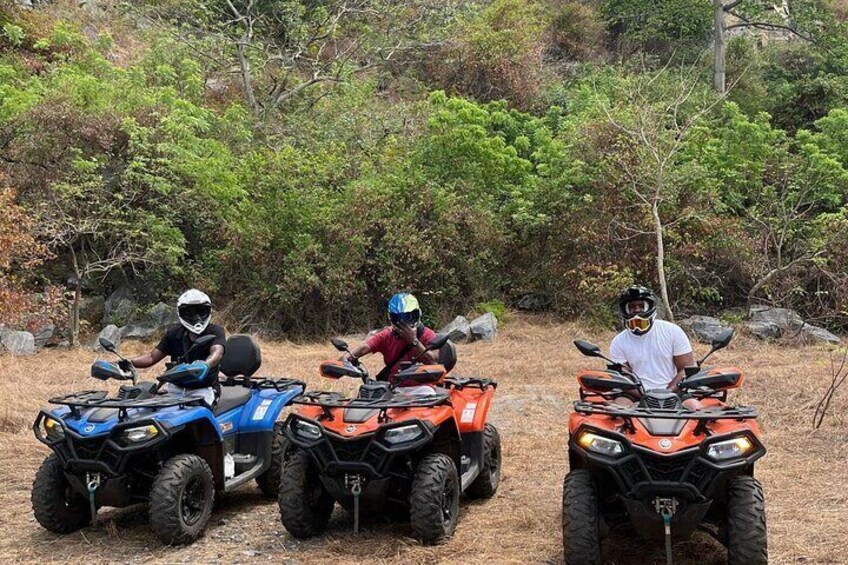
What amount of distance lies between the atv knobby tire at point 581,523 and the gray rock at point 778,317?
10.7 metres

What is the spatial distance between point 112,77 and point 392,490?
14.0 m

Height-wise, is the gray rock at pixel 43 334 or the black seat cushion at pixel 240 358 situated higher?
the black seat cushion at pixel 240 358

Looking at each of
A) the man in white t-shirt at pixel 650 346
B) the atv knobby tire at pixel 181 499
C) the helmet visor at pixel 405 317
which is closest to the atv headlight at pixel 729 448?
the man in white t-shirt at pixel 650 346

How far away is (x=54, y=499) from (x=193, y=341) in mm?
1323

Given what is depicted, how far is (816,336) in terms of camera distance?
43.1 feet

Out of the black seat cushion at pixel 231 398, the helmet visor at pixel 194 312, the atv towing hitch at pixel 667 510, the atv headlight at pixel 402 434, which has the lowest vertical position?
the atv towing hitch at pixel 667 510

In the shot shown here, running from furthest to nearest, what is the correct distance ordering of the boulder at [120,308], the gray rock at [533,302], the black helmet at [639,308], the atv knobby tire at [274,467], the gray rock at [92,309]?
the gray rock at [533,302]
the gray rock at [92,309]
the boulder at [120,308]
the atv knobby tire at [274,467]
the black helmet at [639,308]

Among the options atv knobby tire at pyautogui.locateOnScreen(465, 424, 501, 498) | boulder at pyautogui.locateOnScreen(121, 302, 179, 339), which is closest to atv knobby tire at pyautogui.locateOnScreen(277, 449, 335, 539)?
atv knobby tire at pyautogui.locateOnScreen(465, 424, 501, 498)

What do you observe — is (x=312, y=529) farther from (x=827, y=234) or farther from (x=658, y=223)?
(x=827, y=234)

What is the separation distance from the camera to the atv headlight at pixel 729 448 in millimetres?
3826

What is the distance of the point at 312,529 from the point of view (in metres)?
4.77

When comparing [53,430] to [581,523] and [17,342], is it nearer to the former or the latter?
[581,523]

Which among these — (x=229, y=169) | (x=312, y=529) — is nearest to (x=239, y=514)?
(x=312, y=529)

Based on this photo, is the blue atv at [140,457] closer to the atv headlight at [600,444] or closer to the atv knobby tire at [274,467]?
the atv knobby tire at [274,467]
